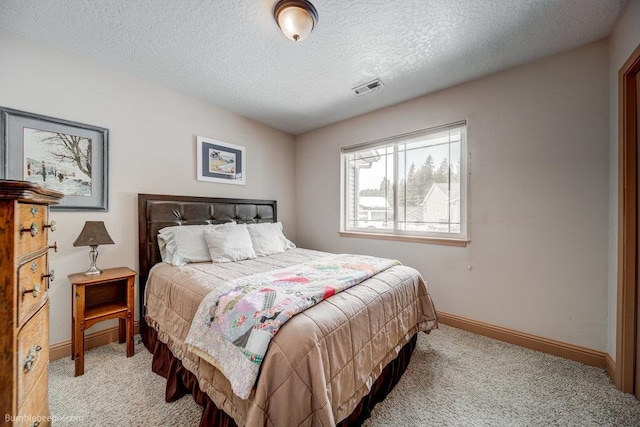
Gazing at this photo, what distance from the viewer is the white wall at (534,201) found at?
192cm

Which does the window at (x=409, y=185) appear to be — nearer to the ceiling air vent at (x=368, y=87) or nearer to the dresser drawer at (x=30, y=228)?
the ceiling air vent at (x=368, y=87)

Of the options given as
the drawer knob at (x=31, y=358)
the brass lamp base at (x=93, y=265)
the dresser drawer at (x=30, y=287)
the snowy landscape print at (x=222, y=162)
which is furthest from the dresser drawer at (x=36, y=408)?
the snowy landscape print at (x=222, y=162)

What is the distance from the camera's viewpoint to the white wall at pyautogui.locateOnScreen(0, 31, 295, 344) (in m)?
1.90

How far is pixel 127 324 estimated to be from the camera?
78.9 inches

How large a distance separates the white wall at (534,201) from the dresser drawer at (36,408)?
2890mm

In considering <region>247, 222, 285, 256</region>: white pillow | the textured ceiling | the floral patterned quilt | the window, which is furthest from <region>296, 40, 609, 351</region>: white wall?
<region>247, 222, 285, 256</region>: white pillow

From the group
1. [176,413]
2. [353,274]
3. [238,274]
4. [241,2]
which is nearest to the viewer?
[176,413]

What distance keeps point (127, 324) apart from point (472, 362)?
2819 mm

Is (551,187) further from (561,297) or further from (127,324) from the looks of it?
(127,324)

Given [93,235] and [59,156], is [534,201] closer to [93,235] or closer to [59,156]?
[93,235]

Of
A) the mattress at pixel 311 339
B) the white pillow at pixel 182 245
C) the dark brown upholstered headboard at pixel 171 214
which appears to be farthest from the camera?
the dark brown upholstered headboard at pixel 171 214

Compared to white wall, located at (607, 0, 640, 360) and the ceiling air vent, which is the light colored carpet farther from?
the ceiling air vent

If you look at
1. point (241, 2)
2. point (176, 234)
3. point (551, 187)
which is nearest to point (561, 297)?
point (551, 187)

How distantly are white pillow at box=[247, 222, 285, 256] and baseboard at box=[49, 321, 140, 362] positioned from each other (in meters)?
1.35
